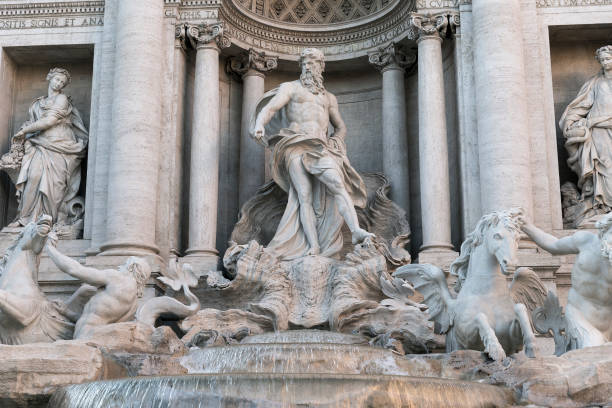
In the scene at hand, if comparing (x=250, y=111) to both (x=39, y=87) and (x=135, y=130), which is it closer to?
(x=135, y=130)

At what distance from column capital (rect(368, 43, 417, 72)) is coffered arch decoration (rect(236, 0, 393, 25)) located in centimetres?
112

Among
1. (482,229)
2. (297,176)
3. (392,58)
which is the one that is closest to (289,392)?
(482,229)

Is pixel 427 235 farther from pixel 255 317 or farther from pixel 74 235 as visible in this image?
pixel 74 235

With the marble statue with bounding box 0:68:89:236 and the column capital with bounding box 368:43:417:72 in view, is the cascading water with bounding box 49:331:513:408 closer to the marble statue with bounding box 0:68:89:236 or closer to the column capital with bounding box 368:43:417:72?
the marble statue with bounding box 0:68:89:236

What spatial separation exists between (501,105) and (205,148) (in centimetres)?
488

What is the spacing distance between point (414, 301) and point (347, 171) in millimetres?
2605

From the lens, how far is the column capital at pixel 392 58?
51.5 feet

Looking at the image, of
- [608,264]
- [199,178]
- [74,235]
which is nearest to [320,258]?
[199,178]

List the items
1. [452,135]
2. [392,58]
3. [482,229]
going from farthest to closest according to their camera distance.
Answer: [392,58] → [452,135] → [482,229]

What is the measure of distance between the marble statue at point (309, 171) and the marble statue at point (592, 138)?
11.5ft

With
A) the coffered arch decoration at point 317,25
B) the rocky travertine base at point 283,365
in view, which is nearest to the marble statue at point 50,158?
the coffered arch decoration at point 317,25

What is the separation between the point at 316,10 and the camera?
55.6 feet

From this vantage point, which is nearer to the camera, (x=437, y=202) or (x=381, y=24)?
(x=437, y=202)

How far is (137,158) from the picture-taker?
539 inches
